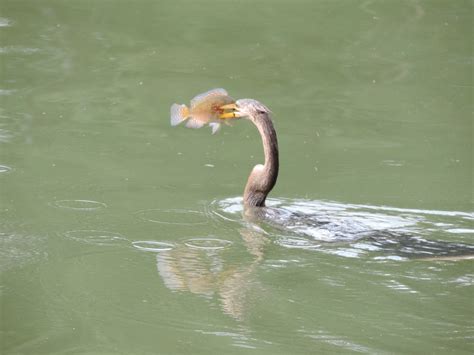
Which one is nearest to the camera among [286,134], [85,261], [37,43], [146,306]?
[146,306]

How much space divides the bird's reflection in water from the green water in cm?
2

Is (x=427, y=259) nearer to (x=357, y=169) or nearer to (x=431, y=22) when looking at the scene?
(x=357, y=169)

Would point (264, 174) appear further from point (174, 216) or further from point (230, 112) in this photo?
point (174, 216)

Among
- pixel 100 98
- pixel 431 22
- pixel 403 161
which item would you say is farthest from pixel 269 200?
pixel 431 22

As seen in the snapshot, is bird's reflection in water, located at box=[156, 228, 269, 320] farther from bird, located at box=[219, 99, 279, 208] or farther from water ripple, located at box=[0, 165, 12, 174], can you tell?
water ripple, located at box=[0, 165, 12, 174]

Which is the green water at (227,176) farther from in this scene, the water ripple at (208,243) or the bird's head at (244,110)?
the bird's head at (244,110)

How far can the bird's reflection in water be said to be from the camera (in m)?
5.51

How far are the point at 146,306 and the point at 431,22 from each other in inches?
294

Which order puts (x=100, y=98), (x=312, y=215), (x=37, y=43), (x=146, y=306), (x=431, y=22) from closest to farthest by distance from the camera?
1. (x=146, y=306)
2. (x=312, y=215)
3. (x=100, y=98)
4. (x=37, y=43)
5. (x=431, y=22)

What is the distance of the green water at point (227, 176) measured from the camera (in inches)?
206

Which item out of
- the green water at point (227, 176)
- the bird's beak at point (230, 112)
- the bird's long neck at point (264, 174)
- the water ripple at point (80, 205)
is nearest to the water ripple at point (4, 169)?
the green water at point (227, 176)

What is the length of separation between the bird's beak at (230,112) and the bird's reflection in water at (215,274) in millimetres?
974

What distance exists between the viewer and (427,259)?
6.06m

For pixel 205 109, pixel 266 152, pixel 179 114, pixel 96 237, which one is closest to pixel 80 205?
pixel 96 237
